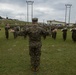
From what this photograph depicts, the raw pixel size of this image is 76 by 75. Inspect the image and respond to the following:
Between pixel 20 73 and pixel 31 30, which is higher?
pixel 31 30

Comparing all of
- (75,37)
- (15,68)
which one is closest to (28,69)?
(15,68)

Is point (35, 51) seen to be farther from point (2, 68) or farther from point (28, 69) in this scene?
point (2, 68)

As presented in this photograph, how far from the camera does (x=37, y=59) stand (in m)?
9.96

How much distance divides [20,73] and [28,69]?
26.1 inches

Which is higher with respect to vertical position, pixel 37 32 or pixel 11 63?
pixel 37 32

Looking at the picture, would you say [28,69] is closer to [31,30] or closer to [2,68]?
[2,68]

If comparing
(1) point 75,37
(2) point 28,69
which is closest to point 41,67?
(2) point 28,69

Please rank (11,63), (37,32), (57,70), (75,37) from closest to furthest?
(37,32) → (57,70) → (11,63) → (75,37)

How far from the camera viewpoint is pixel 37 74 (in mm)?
9930

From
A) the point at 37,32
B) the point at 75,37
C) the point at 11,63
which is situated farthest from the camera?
A: the point at 75,37

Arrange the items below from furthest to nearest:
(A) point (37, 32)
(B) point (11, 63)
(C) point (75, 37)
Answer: (C) point (75, 37)
(B) point (11, 63)
(A) point (37, 32)

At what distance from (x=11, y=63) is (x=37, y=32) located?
2.99 m

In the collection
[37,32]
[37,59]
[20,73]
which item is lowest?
[20,73]

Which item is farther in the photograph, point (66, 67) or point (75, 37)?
point (75, 37)
